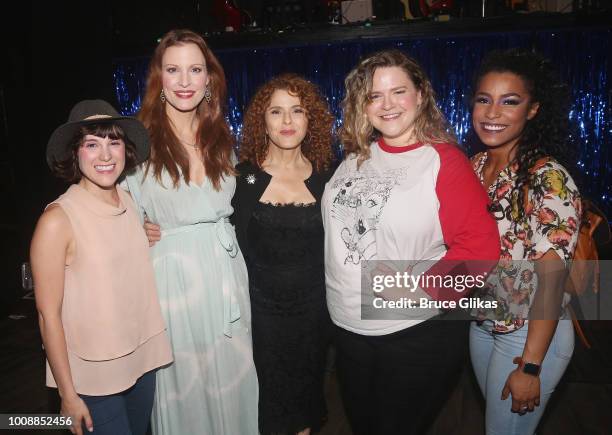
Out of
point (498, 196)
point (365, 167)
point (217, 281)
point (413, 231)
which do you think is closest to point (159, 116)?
point (217, 281)

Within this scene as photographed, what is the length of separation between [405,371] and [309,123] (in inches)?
48.2

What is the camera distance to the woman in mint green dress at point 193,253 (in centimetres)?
178

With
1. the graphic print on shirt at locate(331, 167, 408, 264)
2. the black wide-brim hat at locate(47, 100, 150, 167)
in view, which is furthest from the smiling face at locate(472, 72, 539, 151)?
the black wide-brim hat at locate(47, 100, 150, 167)

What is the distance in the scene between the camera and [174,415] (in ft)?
6.13

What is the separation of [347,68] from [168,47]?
10.9 feet

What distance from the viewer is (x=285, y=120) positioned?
2049 millimetres

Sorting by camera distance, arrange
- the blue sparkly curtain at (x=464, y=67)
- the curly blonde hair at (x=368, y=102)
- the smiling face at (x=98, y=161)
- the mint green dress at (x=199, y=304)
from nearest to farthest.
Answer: the smiling face at (x=98, y=161), the curly blonde hair at (x=368, y=102), the mint green dress at (x=199, y=304), the blue sparkly curtain at (x=464, y=67)

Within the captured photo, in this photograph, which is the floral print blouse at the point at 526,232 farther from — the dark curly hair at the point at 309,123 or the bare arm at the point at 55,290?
the bare arm at the point at 55,290

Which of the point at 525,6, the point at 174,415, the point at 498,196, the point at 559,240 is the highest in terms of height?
the point at 525,6

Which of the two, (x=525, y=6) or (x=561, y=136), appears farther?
(x=525, y=6)

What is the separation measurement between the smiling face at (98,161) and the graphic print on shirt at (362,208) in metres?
0.78

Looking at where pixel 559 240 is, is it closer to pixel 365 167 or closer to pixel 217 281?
pixel 365 167

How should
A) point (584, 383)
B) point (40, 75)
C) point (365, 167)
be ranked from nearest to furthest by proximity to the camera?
point (365, 167)
point (584, 383)
point (40, 75)

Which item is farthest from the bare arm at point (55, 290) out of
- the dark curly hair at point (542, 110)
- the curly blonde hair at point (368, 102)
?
the dark curly hair at point (542, 110)
